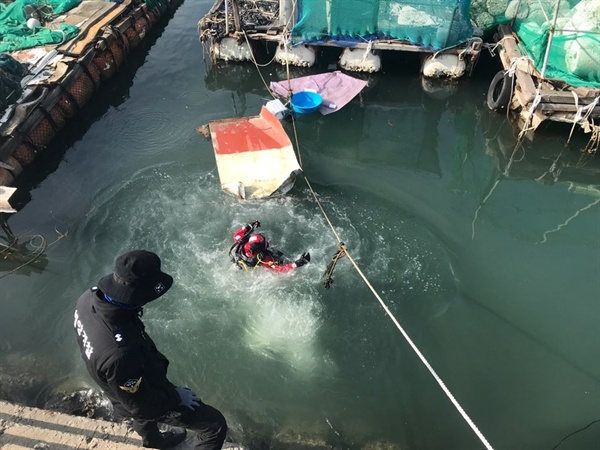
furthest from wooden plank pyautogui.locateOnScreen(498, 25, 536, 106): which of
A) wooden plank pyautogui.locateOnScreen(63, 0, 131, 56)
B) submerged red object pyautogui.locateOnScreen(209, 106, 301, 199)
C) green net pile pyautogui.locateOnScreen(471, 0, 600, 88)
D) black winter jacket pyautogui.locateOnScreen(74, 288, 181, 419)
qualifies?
wooden plank pyautogui.locateOnScreen(63, 0, 131, 56)

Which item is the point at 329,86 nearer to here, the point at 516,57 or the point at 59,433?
the point at 516,57

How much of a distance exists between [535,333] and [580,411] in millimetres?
1371

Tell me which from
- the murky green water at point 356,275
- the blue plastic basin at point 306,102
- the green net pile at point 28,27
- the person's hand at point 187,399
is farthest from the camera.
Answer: the green net pile at point 28,27

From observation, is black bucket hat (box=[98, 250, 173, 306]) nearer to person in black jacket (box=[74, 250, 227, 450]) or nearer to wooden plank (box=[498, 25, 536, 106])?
person in black jacket (box=[74, 250, 227, 450])

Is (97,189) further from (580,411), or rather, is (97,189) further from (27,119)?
(580,411)

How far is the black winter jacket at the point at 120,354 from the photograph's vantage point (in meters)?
3.62

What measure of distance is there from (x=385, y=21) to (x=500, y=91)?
402 cm

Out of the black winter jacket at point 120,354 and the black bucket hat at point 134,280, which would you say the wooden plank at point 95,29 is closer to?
the black winter jacket at point 120,354

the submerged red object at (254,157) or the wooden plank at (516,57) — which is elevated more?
the submerged red object at (254,157)

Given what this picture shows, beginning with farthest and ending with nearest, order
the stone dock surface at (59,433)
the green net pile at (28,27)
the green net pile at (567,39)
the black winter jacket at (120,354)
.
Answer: the green net pile at (28,27), the green net pile at (567,39), the stone dock surface at (59,433), the black winter jacket at (120,354)

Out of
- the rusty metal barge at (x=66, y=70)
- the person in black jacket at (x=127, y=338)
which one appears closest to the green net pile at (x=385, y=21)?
the rusty metal barge at (x=66, y=70)

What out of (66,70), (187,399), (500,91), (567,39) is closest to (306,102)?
(500,91)

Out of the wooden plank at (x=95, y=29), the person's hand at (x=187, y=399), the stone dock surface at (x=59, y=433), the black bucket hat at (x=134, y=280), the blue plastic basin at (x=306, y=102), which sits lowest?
the blue plastic basin at (x=306, y=102)

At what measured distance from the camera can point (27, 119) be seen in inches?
456
